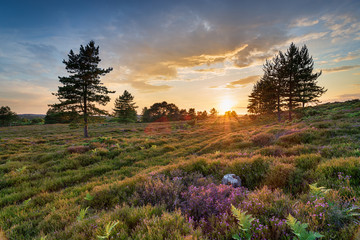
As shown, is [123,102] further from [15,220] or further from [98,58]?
[15,220]

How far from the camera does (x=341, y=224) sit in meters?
2.19

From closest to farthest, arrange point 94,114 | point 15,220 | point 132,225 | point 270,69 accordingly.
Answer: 1. point 132,225
2. point 15,220
3. point 94,114
4. point 270,69

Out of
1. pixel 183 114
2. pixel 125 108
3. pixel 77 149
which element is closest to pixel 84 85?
pixel 77 149

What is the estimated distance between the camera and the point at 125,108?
53.9m

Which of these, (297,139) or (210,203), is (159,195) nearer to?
(210,203)

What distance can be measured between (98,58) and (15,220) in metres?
23.7

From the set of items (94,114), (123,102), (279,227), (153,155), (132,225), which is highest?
(123,102)

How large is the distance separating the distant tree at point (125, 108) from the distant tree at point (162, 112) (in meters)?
29.3

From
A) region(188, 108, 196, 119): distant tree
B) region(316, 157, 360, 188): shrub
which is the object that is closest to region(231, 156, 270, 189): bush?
region(316, 157, 360, 188): shrub

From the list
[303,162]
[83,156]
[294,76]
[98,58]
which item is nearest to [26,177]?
[83,156]

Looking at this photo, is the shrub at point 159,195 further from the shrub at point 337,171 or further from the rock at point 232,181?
the shrub at point 337,171

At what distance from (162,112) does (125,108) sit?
35.9 metres

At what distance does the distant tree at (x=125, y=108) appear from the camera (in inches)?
1993

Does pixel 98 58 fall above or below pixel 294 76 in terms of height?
above
